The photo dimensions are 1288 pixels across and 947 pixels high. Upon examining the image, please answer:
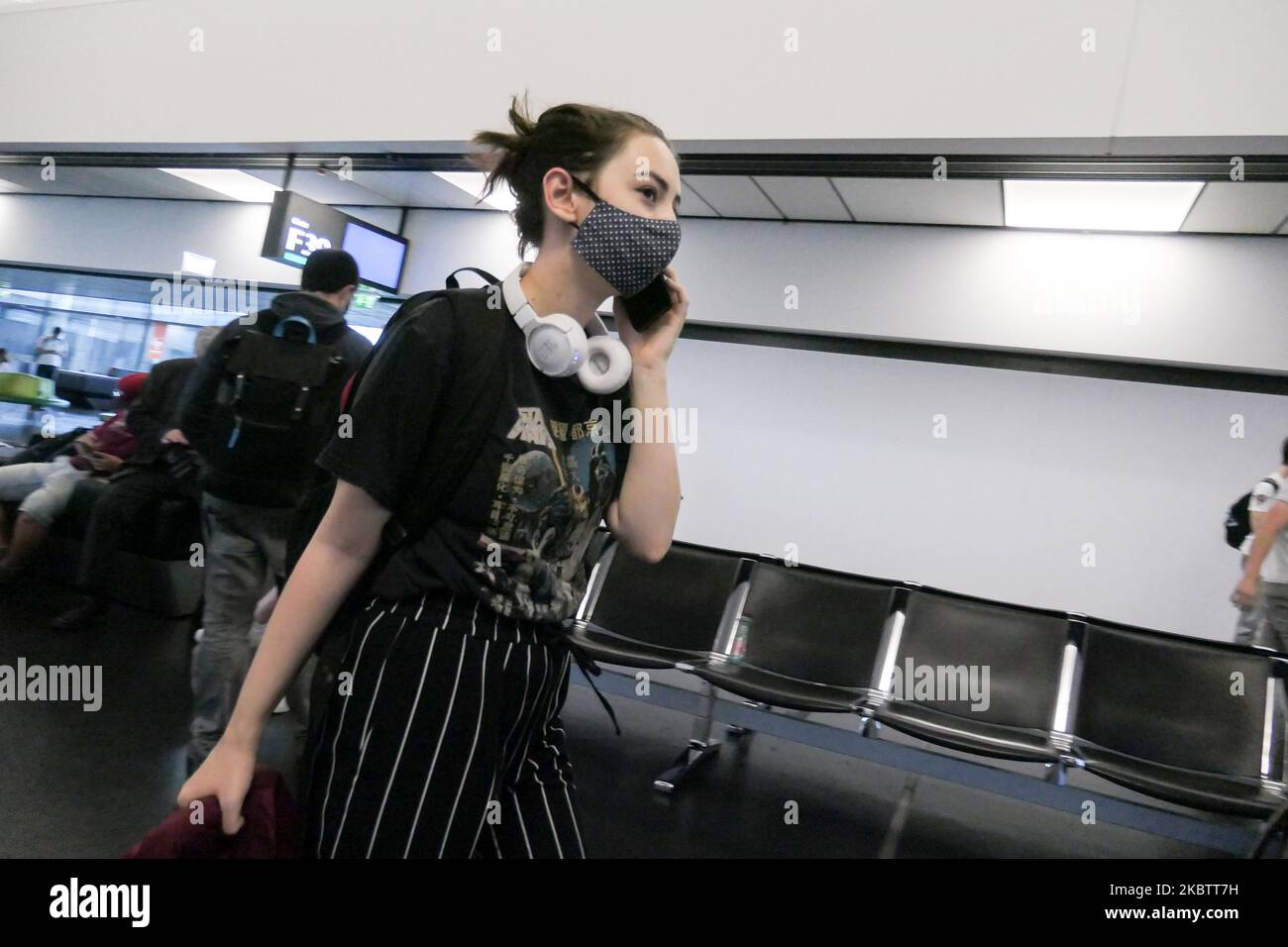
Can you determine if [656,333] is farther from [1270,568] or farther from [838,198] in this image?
[838,198]

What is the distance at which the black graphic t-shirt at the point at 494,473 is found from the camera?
2.85 ft

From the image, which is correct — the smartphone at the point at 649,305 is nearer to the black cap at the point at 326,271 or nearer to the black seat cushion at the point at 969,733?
the black cap at the point at 326,271

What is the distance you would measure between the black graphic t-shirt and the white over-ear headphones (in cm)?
2

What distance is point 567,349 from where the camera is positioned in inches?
36.7

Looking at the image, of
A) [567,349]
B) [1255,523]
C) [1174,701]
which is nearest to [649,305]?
[567,349]

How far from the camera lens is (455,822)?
0.89m

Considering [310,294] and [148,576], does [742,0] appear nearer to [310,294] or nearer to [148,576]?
[310,294]

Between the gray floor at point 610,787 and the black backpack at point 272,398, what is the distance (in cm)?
105

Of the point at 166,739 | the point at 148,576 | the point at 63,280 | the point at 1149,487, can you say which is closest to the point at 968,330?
the point at 1149,487

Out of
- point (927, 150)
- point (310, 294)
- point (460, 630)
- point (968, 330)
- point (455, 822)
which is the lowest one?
point (455, 822)

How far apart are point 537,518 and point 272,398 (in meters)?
1.85

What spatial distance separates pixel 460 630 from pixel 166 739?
8.82ft

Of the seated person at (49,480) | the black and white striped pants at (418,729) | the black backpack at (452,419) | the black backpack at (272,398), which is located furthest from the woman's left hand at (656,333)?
the seated person at (49,480)
